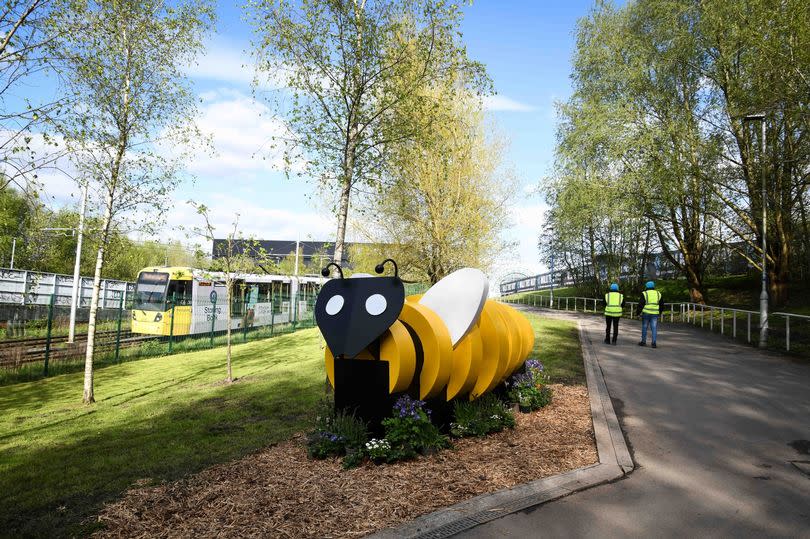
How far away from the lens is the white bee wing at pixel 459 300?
6.21 metres

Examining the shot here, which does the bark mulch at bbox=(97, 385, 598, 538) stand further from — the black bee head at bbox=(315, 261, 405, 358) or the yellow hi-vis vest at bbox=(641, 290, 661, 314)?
the yellow hi-vis vest at bbox=(641, 290, 661, 314)

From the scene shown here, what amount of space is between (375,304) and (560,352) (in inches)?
362

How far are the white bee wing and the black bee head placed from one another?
1.05 metres

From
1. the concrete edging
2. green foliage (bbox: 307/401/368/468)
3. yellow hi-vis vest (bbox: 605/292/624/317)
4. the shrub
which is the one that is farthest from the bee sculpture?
yellow hi-vis vest (bbox: 605/292/624/317)

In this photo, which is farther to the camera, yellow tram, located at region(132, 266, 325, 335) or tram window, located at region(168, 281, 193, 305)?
tram window, located at region(168, 281, 193, 305)

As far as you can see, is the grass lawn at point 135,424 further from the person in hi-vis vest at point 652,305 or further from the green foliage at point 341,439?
the person in hi-vis vest at point 652,305

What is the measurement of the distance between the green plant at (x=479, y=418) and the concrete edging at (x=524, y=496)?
43.1 inches

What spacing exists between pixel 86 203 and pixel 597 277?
100 ft

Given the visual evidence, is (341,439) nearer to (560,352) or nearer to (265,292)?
(560,352)

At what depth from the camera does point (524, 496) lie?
4.61m

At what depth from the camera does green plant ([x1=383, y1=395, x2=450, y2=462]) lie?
5.40 meters

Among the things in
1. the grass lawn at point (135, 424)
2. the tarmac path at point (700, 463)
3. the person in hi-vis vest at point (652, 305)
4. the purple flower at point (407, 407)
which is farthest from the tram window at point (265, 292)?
the purple flower at point (407, 407)

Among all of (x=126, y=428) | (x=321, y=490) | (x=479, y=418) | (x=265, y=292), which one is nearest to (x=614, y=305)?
(x=479, y=418)

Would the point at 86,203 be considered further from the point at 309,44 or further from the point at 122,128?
the point at 309,44
